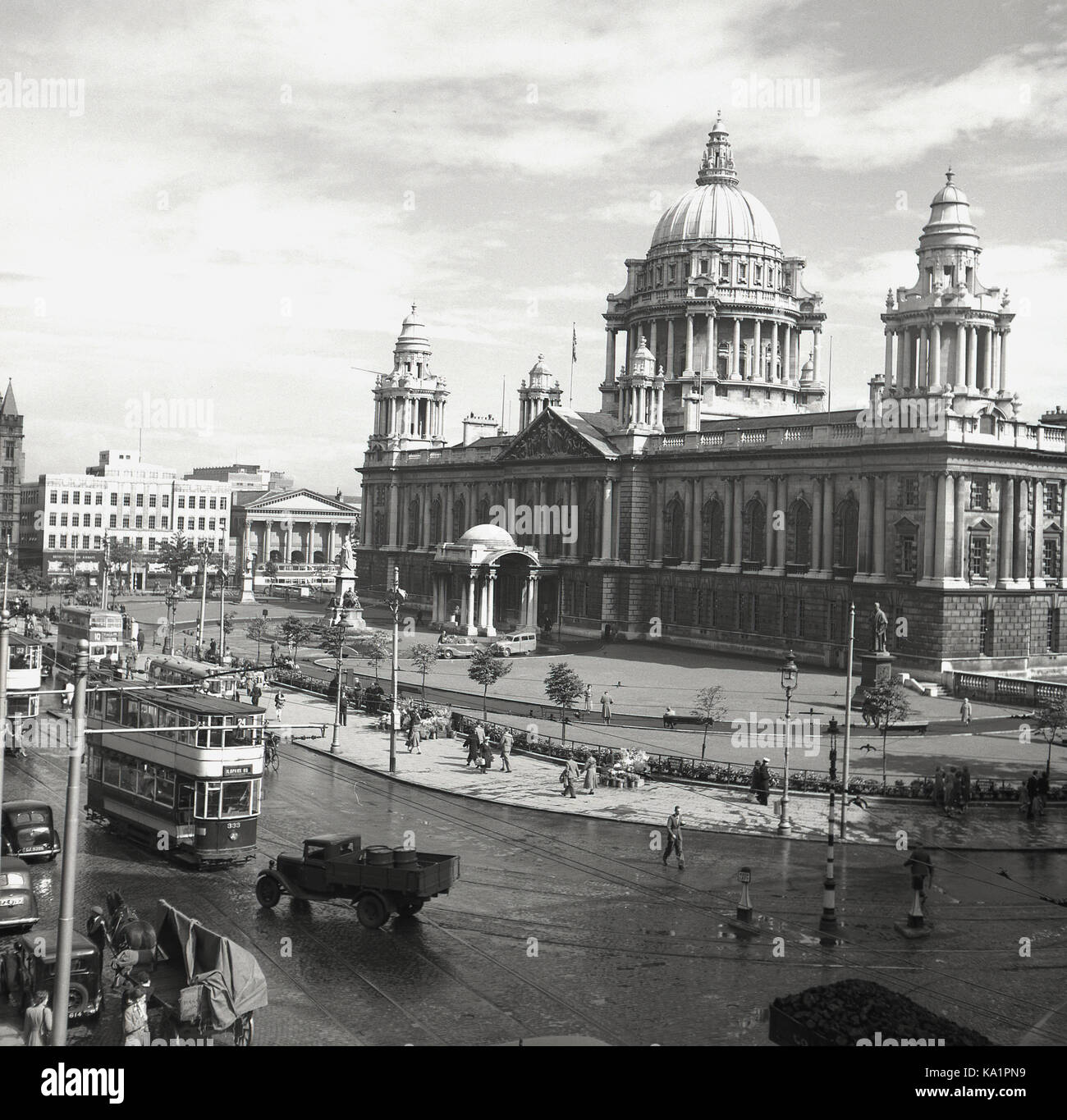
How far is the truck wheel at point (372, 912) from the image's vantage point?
26.9 meters

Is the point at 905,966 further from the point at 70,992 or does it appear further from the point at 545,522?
the point at 545,522

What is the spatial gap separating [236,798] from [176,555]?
118 m

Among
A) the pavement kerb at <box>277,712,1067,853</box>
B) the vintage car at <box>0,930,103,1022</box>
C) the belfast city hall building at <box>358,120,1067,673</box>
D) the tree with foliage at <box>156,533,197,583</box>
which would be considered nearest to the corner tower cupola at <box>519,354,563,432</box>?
the belfast city hall building at <box>358,120,1067,673</box>

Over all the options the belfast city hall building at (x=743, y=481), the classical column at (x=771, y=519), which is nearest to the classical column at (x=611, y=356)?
the belfast city hall building at (x=743, y=481)

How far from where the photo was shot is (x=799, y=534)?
272ft

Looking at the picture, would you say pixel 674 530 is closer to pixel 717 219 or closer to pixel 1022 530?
pixel 1022 530

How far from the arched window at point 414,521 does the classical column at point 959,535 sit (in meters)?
61.3

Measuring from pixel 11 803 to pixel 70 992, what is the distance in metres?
12.5

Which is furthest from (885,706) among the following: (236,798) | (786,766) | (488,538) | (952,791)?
(488,538)

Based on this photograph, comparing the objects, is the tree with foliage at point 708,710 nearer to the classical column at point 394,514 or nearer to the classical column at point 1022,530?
the classical column at point 1022,530

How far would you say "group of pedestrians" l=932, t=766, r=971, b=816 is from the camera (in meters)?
40.4

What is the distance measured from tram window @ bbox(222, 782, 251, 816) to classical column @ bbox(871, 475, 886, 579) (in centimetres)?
5052

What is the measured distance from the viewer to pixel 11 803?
3253 centimetres
